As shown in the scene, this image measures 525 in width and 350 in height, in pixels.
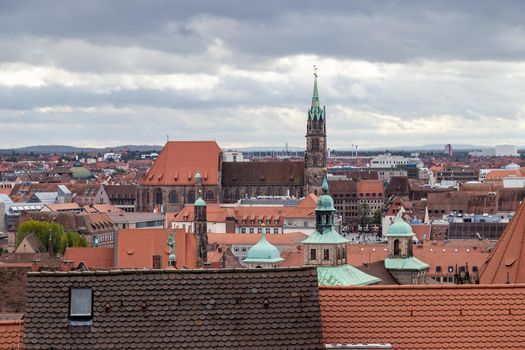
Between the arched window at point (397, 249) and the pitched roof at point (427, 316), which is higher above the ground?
the pitched roof at point (427, 316)

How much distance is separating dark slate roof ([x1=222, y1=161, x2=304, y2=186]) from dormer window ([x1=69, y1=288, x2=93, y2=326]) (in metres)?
163

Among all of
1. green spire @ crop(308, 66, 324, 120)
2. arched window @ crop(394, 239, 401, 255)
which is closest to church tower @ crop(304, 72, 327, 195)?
green spire @ crop(308, 66, 324, 120)

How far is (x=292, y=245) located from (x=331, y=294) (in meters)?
104

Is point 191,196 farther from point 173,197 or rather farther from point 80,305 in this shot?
point 80,305

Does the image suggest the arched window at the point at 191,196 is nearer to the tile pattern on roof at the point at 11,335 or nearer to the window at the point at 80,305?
the tile pattern on roof at the point at 11,335

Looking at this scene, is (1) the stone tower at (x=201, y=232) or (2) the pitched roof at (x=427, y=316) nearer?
(2) the pitched roof at (x=427, y=316)

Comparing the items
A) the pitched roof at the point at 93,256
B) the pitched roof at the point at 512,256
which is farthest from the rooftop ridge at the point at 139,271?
the pitched roof at the point at 93,256

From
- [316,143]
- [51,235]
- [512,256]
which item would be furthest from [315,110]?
[512,256]

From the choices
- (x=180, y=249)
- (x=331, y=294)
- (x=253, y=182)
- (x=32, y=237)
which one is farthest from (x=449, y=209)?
(x=331, y=294)

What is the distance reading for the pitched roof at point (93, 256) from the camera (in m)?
83.6

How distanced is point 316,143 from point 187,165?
813 inches

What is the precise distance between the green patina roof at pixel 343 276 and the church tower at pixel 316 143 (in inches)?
4174

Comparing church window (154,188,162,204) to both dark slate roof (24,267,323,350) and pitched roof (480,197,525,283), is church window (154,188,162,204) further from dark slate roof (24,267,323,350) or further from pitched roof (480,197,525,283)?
dark slate roof (24,267,323,350)

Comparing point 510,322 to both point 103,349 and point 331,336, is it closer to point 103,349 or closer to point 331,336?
point 331,336
